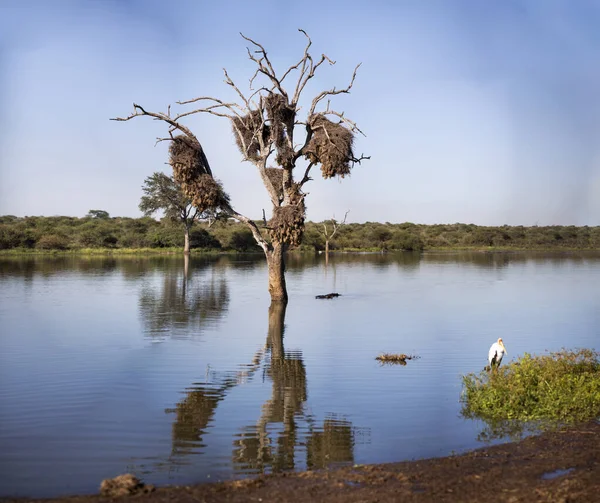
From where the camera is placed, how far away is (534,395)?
400 inches

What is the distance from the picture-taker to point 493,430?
9.05 metres

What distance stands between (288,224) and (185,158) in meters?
4.05

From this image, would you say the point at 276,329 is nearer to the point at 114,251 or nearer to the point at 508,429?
the point at 508,429

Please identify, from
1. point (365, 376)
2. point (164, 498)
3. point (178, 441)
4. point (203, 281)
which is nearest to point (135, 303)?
point (203, 281)

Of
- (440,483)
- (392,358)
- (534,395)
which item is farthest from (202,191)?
(440,483)

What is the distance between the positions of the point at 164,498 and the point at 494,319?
16490mm

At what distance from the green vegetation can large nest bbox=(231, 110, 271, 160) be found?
49205 millimetres

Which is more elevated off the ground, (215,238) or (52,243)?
(215,238)

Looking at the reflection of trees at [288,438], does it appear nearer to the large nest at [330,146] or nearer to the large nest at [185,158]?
the large nest at [330,146]

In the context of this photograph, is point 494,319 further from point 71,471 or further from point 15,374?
point 71,471

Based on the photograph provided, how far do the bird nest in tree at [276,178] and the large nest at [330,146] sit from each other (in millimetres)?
1744

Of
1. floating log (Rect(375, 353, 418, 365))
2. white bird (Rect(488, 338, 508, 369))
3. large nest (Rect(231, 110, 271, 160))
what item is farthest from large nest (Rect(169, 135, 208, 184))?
white bird (Rect(488, 338, 508, 369))

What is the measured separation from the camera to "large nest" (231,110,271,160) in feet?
79.5

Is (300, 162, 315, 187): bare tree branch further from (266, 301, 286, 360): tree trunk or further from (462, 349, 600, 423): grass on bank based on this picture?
(462, 349, 600, 423): grass on bank
